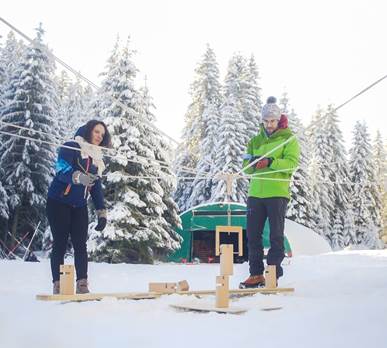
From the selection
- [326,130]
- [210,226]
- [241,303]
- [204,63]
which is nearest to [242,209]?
[210,226]

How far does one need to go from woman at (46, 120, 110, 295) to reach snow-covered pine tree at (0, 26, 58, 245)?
51.0 ft

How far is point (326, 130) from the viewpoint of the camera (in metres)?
34.4

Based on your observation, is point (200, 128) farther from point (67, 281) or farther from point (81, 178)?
point (67, 281)

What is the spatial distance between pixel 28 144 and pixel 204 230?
25.5 ft

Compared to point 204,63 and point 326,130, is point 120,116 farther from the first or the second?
point 326,130

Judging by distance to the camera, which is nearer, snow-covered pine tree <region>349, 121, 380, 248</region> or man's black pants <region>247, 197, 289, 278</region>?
man's black pants <region>247, 197, 289, 278</region>

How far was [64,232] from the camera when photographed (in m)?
4.26

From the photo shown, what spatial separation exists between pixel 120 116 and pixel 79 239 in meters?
11.7

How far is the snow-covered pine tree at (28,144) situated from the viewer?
64.4 ft

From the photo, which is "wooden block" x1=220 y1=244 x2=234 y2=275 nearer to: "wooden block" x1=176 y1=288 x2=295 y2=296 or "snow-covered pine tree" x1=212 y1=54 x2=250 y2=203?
"wooden block" x1=176 y1=288 x2=295 y2=296

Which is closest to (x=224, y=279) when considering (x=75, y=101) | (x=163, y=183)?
(x=163, y=183)

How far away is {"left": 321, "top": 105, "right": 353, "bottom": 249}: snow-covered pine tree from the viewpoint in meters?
33.7

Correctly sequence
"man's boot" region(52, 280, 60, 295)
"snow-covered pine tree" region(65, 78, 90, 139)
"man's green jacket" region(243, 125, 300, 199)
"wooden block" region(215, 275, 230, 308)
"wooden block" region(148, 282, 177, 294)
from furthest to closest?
1. "snow-covered pine tree" region(65, 78, 90, 139)
2. "man's green jacket" region(243, 125, 300, 199)
3. "wooden block" region(148, 282, 177, 294)
4. "man's boot" region(52, 280, 60, 295)
5. "wooden block" region(215, 275, 230, 308)

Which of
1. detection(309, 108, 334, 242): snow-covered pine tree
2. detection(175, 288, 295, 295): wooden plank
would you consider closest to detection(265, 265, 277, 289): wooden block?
detection(175, 288, 295, 295): wooden plank
